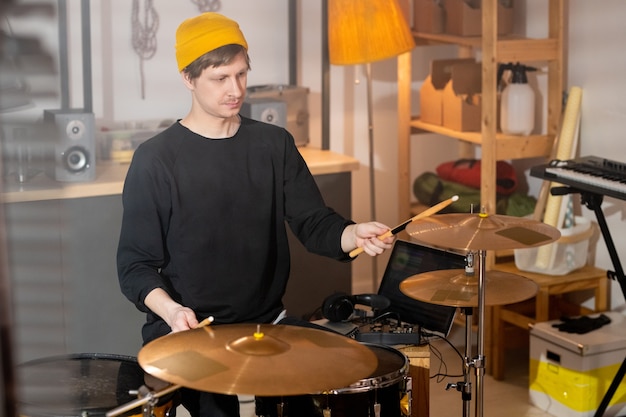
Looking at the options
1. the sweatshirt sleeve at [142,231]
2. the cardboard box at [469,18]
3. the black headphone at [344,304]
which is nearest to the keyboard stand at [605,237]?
the black headphone at [344,304]

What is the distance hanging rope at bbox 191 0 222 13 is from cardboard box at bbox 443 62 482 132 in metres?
0.97

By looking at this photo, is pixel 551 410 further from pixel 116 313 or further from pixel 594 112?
pixel 116 313

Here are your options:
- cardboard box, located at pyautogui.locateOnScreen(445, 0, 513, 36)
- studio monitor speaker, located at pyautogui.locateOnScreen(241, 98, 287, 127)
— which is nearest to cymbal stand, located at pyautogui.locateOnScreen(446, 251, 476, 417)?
studio monitor speaker, located at pyautogui.locateOnScreen(241, 98, 287, 127)

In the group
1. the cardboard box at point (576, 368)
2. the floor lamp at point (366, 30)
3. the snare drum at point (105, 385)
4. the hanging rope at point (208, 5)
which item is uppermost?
the hanging rope at point (208, 5)

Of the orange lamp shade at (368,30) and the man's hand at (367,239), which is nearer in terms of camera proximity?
the man's hand at (367,239)

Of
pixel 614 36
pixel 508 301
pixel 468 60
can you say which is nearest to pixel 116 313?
pixel 508 301

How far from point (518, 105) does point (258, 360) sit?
2.23 meters

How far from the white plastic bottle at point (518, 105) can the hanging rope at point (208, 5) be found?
3.86 ft

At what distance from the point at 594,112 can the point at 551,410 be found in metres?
1.11

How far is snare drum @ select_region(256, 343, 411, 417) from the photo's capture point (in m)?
1.95

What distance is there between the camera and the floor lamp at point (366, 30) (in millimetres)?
3441

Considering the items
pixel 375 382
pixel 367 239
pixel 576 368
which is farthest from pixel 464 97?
pixel 375 382

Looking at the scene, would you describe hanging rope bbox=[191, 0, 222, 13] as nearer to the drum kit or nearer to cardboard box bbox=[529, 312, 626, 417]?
the drum kit

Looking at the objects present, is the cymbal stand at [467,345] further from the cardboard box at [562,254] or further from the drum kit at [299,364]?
the cardboard box at [562,254]
